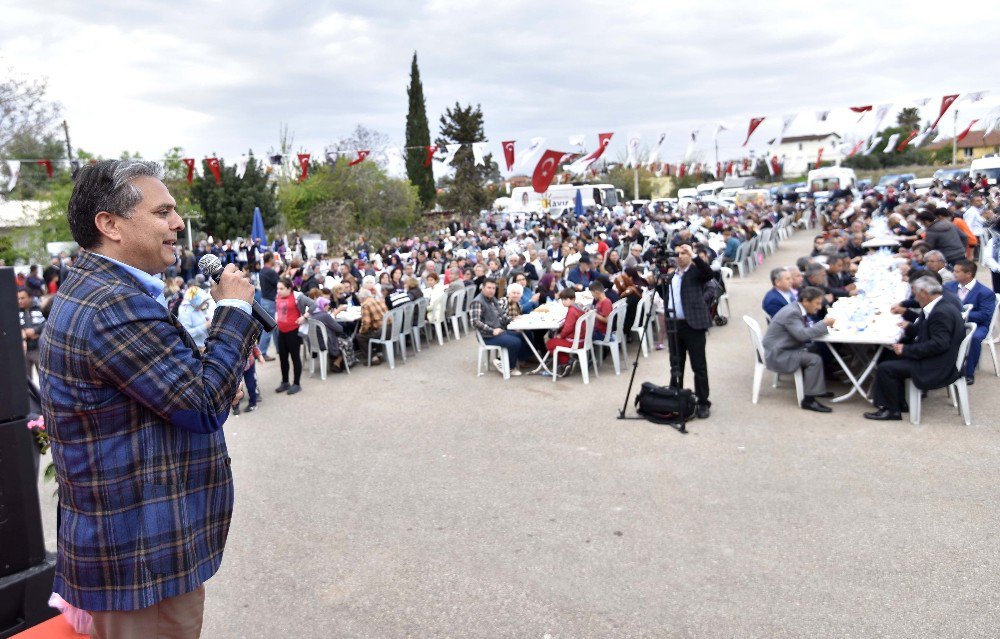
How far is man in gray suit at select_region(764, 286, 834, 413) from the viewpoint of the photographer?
6355mm

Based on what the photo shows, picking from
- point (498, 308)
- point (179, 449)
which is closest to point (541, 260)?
point (498, 308)

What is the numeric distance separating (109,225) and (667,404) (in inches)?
205

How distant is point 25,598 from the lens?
9.34 feet

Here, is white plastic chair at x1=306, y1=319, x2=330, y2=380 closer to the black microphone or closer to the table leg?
the table leg

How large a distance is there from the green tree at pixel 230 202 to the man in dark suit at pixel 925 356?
96.5 ft

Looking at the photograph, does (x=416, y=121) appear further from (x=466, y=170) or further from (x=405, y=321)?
(x=405, y=321)

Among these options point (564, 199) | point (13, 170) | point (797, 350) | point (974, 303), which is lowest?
point (797, 350)

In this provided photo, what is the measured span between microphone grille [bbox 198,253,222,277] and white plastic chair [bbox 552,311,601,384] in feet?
20.1

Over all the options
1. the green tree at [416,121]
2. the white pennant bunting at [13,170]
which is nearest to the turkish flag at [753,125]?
the white pennant bunting at [13,170]

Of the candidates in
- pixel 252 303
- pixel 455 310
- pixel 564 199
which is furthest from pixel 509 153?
pixel 252 303

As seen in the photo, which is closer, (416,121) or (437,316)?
(437,316)

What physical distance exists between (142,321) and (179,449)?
0.30 metres

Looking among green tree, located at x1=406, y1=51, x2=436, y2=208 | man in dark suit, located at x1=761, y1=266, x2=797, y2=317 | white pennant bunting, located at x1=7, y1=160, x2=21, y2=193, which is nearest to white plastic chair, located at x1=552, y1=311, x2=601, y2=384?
man in dark suit, located at x1=761, y1=266, x2=797, y2=317

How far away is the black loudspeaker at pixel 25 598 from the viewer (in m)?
2.79
